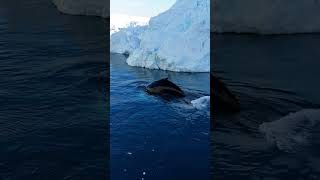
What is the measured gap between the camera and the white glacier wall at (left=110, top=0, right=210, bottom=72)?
472 inches

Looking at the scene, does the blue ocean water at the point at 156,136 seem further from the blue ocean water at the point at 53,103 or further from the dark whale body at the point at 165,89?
the blue ocean water at the point at 53,103

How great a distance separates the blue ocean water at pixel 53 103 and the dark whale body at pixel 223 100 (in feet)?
6.07

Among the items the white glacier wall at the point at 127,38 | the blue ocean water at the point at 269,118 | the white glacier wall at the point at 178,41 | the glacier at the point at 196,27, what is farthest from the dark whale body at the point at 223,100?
the white glacier wall at the point at 127,38

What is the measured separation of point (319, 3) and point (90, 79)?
358 inches

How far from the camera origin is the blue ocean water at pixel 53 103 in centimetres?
495

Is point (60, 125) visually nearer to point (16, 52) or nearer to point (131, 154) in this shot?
point (131, 154)

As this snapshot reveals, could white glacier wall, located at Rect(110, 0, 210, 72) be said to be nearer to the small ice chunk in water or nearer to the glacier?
→ the glacier

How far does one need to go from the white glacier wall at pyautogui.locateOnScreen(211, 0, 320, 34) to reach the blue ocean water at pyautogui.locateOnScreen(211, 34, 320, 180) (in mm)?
2486

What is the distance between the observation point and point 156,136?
19.9 ft

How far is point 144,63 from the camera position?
1234 cm

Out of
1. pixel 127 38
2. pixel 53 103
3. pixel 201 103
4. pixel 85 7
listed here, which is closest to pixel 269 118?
pixel 201 103

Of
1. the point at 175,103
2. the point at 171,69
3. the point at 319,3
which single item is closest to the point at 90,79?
the point at 175,103

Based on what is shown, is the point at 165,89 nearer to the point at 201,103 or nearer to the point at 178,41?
the point at 201,103

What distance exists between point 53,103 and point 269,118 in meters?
3.45
